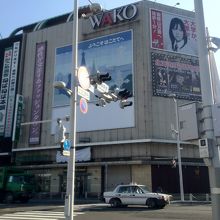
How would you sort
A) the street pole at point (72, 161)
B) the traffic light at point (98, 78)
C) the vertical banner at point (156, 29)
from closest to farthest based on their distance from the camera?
1. the street pole at point (72, 161)
2. the traffic light at point (98, 78)
3. the vertical banner at point (156, 29)

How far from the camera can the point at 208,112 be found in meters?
6.40

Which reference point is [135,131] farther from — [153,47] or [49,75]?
[49,75]

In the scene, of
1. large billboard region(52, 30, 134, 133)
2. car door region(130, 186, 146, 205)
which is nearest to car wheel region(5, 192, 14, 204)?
large billboard region(52, 30, 134, 133)

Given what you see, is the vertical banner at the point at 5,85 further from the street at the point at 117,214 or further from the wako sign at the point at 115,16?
the street at the point at 117,214

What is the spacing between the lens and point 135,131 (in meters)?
40.3

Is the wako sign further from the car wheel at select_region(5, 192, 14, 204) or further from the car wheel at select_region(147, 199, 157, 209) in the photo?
the car wheel at select_region(147, 199, 157, 209)

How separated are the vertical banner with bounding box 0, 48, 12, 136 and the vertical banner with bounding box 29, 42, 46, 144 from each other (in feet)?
14.9

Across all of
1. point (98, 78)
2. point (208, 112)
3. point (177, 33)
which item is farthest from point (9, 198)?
point (208, 112)

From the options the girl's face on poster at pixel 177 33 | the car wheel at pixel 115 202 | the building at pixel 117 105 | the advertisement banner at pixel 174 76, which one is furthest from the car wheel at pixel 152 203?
the girl's face on poster at pixel 177 33

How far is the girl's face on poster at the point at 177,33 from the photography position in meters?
43.8

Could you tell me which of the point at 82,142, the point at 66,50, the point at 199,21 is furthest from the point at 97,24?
the point at 199,21

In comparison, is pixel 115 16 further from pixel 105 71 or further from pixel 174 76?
pixel 174 76

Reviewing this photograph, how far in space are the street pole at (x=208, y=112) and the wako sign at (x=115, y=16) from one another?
38537 millimetres

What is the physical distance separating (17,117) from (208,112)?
43654 millimetres
